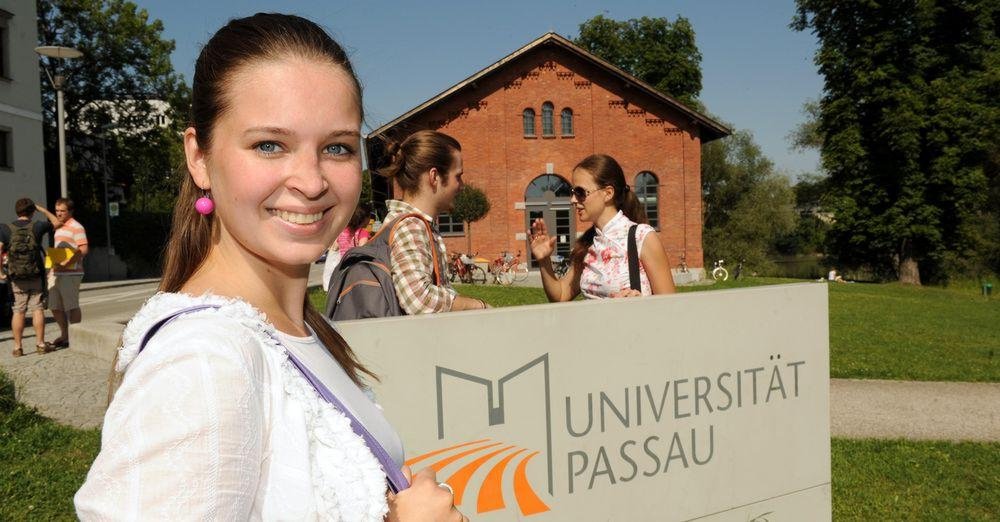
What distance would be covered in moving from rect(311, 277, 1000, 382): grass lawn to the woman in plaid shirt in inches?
271

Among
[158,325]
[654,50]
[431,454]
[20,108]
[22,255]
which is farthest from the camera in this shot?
[654,50]

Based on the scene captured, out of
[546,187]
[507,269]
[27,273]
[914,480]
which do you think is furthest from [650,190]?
[914,480]

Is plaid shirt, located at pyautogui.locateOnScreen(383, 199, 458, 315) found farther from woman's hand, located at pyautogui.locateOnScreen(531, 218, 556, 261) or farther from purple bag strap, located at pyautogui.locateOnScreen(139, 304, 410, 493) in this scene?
purple bag strap, located at pyautogui.locateOnScreen(139, 304, 410, 493)

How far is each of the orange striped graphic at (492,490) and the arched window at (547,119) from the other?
31.2 metres

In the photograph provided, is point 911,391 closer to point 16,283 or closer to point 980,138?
point 16,283

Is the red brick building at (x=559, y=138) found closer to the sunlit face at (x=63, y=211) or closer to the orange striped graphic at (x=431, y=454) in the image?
the sunlit face at (x=63, y=211)

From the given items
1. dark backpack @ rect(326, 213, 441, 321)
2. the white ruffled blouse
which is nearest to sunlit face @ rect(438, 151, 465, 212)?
dark backpack @ rect(326, 213, 441, 321)

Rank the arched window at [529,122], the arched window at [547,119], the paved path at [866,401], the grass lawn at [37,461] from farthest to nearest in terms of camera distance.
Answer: the arched window at [547,119] → the arched window at [529,122] → the paved path at [866,401] → the grass lawn at [37,461]

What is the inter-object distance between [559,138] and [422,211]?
30.4 meters

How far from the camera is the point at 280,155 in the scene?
1149 mm

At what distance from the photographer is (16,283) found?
31.4 ft

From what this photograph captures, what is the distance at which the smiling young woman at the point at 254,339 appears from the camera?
2.81 feet

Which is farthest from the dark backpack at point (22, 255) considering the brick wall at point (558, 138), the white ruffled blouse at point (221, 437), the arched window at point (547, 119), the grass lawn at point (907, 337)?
the arched window at point (547, 119)

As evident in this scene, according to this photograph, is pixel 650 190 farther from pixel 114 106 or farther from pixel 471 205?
pixel 114 106
